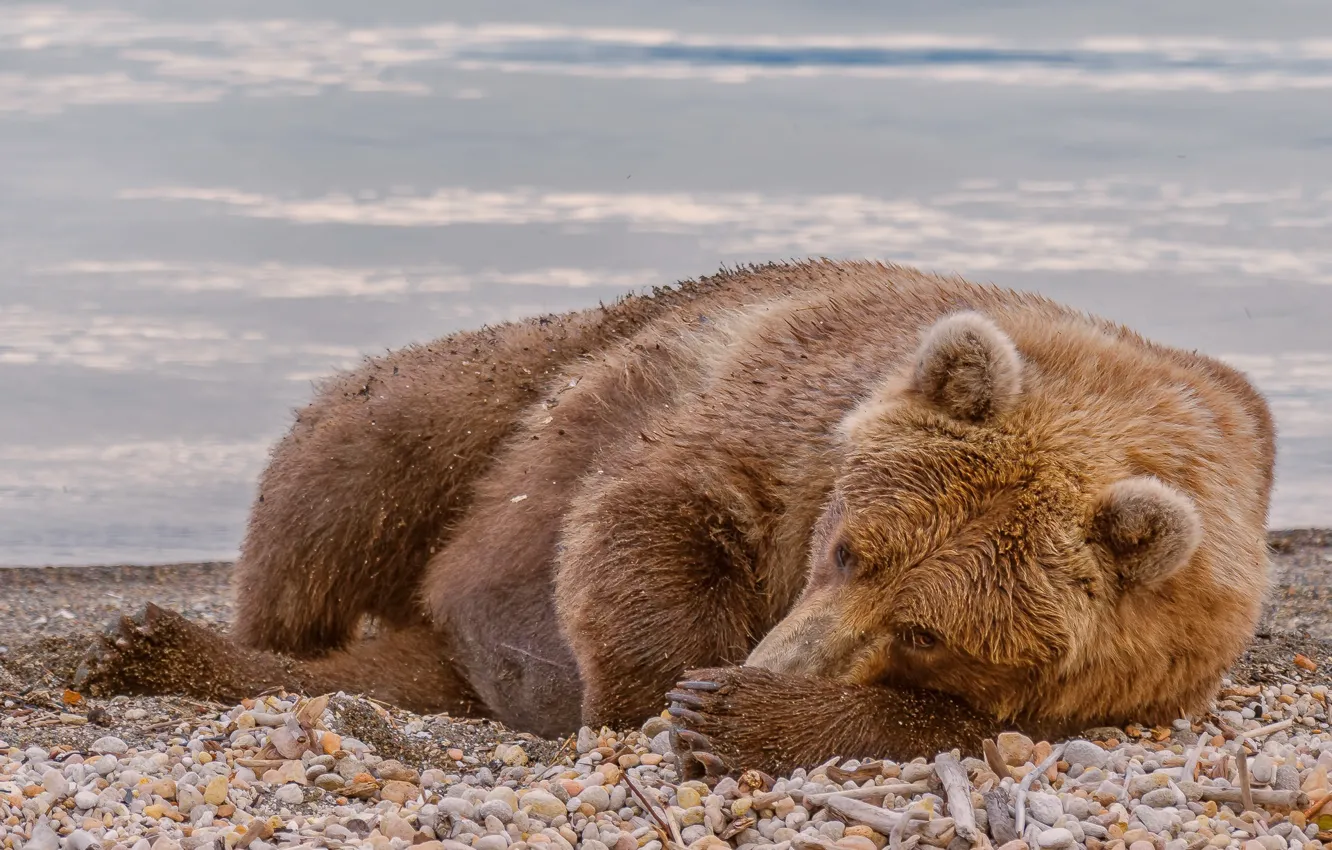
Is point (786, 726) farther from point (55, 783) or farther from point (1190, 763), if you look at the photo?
point (55, 783)

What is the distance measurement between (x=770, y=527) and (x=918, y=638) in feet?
2.89

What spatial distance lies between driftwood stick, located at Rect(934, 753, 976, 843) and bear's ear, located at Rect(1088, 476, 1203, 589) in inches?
29.3

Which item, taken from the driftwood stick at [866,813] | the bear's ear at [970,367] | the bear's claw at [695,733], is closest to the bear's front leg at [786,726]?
the bear's claw at [695,733]

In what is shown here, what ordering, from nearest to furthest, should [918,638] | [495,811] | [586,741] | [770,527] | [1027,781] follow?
[495,811]
[1027,781]
[918,638]
[586,741]
[770,527]

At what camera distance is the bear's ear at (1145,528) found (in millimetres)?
4438

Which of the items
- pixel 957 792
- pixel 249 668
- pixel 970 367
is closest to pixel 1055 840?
pixel 957 792

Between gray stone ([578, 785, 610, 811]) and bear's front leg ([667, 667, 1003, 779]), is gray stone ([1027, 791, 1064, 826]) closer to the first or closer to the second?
bear's front leg ([667, 667, 1003, 779])

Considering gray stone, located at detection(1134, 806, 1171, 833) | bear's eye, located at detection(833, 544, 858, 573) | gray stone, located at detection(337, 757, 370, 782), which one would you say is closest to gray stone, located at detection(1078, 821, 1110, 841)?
gray stone, located at detection(1134, 806, 1171, 833)

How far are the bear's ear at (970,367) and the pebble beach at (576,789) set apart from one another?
38.6 inches

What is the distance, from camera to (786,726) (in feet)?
15.3

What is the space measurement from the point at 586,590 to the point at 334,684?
4.79 feet

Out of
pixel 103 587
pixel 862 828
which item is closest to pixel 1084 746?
pixel 862 828

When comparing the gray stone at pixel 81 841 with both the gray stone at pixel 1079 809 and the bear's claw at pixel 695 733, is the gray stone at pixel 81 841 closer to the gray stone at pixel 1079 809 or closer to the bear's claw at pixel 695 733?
the bear's claw at pixel 695 733

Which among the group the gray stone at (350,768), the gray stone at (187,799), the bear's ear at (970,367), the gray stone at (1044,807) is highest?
the bear's ear at (970,367)
